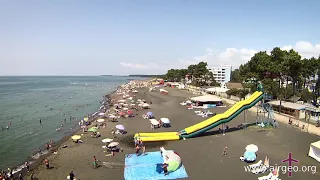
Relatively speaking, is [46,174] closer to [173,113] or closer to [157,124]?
[157,124]

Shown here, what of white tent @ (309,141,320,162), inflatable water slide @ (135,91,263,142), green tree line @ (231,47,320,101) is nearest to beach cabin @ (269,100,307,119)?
green tree line @ (231,47,320,101)

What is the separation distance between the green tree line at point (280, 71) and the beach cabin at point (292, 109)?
4990 millimetres

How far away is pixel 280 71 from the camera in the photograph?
5056 cm

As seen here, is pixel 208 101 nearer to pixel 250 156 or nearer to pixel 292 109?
pixel 292 109

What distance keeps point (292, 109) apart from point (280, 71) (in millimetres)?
15671

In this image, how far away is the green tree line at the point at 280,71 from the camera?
157 ft

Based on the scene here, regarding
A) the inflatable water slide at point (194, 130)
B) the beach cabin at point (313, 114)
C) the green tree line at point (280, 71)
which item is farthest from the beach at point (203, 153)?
the green tree line at point (280, 71)

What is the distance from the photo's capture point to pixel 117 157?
2247 cm

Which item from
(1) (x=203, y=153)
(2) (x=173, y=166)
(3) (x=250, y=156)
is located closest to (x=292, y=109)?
(3) (x=250, y=156)

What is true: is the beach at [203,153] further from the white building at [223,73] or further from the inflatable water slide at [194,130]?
the white building at [223,73]

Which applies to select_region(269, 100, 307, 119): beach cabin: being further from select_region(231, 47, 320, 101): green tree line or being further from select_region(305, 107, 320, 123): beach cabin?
select_region(231, 47, 320, 101): green tree line

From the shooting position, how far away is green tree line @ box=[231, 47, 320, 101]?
47750mm

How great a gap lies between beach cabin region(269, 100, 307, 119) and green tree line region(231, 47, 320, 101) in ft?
16.4

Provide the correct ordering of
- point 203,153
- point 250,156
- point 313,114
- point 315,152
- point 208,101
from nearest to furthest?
Answer: point 250,156, point 315,152, point 203,153, point 313,114, point 208,101
